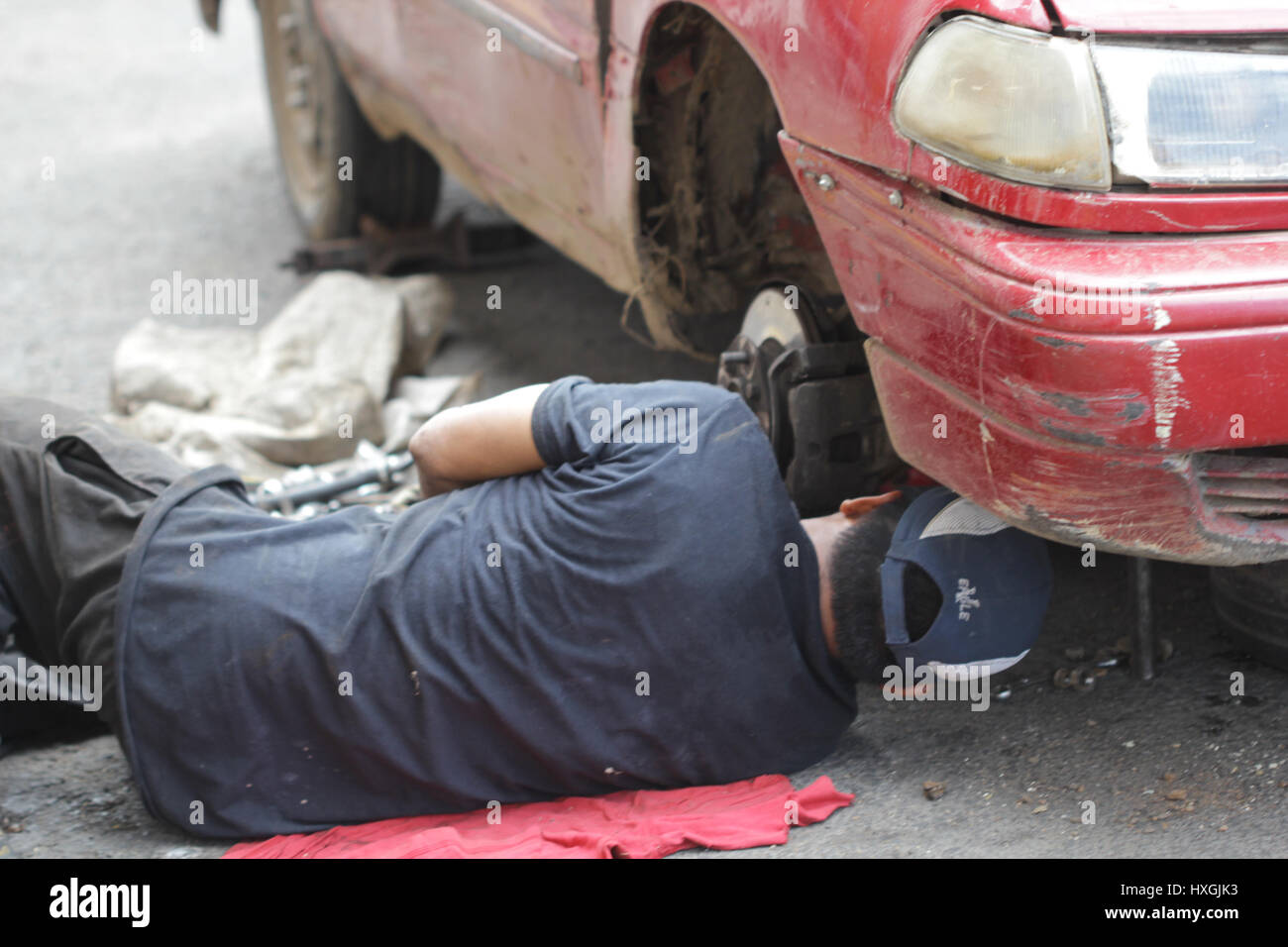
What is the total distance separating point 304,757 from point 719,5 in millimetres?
1437

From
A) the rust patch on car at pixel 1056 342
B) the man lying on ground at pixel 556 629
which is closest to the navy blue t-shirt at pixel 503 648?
the man lying on ground at pixel 556 629

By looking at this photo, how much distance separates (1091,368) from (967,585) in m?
0.45

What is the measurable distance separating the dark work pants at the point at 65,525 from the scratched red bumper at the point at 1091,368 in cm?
132

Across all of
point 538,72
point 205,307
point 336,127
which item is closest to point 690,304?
point 538,72

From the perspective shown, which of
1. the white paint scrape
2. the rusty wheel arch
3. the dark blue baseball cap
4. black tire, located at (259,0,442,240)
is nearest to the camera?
the white paint scrape

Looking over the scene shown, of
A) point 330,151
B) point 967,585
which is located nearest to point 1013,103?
point 967,585

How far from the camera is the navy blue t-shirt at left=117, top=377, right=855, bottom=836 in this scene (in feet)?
6.86

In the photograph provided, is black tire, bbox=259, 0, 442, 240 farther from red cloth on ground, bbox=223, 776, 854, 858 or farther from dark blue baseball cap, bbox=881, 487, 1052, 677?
dark blue baseball cap, bbox=881, 487, 1052, 677

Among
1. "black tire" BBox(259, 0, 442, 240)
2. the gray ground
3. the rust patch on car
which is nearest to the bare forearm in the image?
the gray ground

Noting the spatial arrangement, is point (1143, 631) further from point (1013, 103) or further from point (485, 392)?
point (485, 392)

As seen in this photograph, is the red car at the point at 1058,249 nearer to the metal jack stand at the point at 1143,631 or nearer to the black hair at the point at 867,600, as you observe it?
the black hair at the point at 867,600

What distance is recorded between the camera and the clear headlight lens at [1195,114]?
1.74 metres

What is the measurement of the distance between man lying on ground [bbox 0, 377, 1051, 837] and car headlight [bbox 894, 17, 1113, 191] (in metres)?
0.57

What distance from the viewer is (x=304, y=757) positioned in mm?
2166
